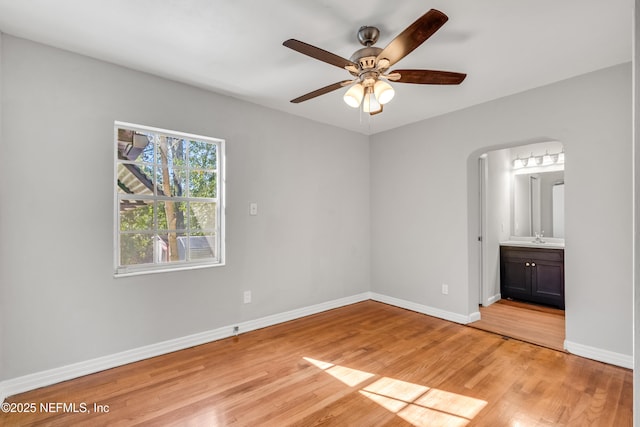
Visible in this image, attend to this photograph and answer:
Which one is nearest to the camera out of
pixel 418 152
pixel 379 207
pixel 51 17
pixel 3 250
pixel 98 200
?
pixel 51 17

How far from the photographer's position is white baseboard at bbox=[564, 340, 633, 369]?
2.47 metres

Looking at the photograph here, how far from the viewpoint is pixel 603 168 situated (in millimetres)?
2609

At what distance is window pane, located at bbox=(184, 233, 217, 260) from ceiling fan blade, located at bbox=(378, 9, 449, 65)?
231cm

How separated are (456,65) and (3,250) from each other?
142 inches

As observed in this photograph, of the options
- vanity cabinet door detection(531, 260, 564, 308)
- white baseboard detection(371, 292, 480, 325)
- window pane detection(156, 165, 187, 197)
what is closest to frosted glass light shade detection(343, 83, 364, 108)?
window pane detection(156, 165, 187, 197)

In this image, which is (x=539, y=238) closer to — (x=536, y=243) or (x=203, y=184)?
(x=536, y=243)

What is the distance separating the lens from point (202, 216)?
123 inches

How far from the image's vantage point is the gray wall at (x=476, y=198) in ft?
8.35

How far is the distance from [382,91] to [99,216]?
2363mm

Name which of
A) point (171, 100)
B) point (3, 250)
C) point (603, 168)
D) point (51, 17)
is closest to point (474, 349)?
point (603, 168)

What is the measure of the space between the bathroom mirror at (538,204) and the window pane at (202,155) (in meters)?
4.46

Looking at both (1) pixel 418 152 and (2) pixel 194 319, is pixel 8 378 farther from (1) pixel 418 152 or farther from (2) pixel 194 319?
(1) pixel 418 152

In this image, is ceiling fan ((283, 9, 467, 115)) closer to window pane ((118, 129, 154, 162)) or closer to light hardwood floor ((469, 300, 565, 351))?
window pane ((118, 129, 154, 162))

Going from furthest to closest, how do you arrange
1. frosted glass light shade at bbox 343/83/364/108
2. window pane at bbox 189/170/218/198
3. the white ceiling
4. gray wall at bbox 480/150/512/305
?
gray wall at bbox 480/150/512/305 < window pane at bbox 189/170/218/198 < frosted glass light shade at bbox 343/83/364/108 < the white ceiling
